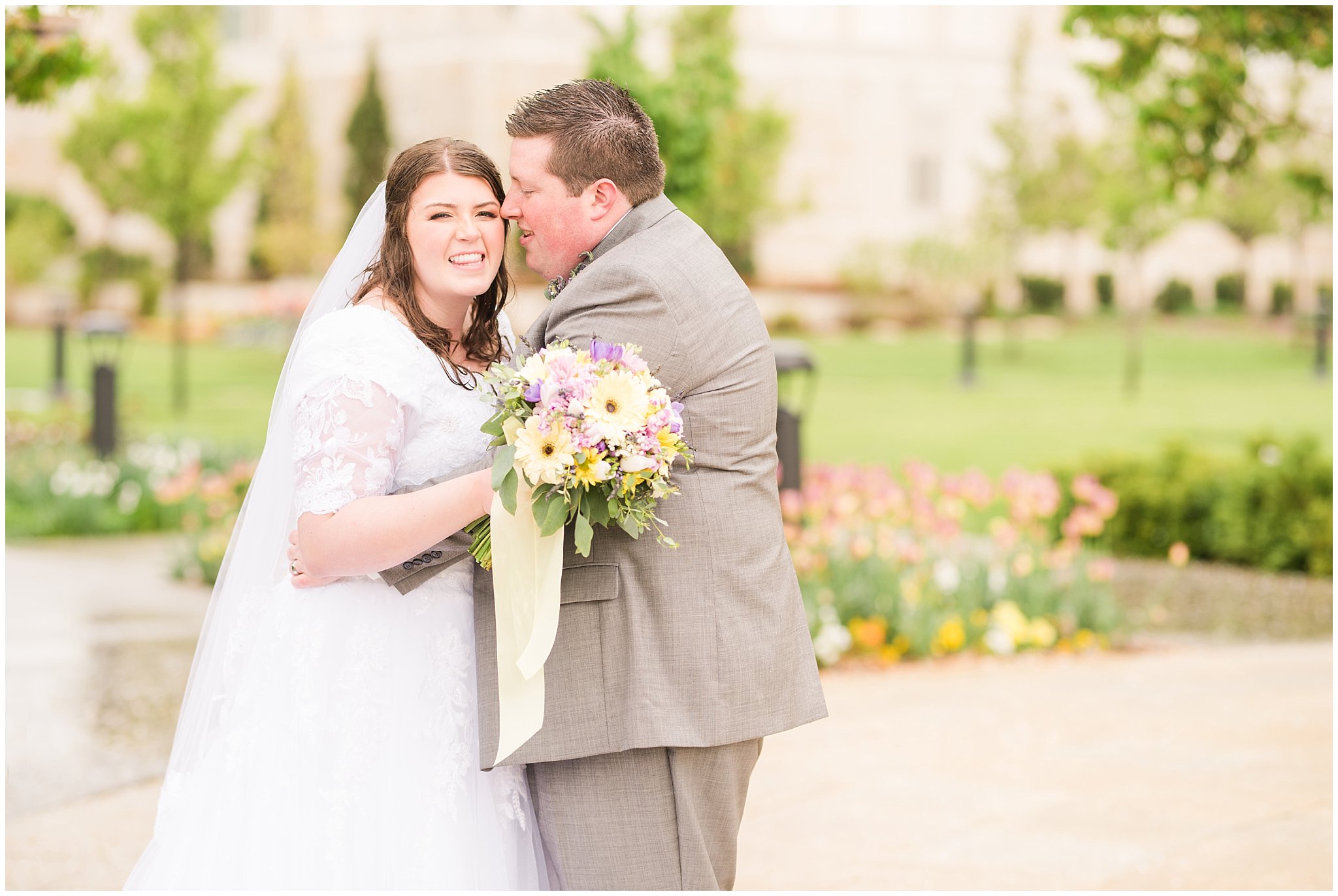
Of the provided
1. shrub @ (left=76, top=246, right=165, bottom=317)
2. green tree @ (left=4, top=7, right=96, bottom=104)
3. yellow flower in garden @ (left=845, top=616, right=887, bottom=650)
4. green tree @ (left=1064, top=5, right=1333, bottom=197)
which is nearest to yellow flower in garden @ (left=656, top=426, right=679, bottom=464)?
green tree @ (left=4, top=7, right=96, bottom=104)

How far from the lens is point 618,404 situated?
2381 millimetres

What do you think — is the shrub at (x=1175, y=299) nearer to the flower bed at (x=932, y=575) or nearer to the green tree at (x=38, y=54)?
the flower bed at (x=932, y=575)

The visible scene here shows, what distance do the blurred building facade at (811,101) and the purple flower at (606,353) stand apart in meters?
33.5

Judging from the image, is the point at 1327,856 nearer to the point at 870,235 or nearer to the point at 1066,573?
the point at 1066,573

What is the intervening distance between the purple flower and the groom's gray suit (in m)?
0.14

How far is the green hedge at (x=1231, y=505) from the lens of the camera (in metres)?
10.3

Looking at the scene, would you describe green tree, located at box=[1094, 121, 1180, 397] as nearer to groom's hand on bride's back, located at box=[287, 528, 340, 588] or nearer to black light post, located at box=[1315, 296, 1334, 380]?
black light post, located at box=[1315, 296, 1334, 380]

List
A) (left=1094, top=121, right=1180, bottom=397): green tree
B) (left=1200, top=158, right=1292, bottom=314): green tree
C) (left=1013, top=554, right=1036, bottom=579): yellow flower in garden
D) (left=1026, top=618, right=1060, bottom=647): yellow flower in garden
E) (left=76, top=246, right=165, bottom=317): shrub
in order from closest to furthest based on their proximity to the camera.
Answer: (left=1026, top=618, right=1060, bottom=647): yellow flower in garden < (left=1013, top=554, right=1036, bottom=579): yellow flower in garden < (left=1094, top=121, right=1180, bottom=397): green tree < (left=1200, top=158, right=1292, bottom=314): green tree < (left=76, top=246, right=165, bottom=317): shrub

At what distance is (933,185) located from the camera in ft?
133

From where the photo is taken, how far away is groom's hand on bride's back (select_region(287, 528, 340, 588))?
300 centimetres

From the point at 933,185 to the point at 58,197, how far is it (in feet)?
79.8

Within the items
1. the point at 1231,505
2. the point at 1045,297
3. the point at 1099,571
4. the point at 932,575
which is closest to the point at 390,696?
the point at 932,575

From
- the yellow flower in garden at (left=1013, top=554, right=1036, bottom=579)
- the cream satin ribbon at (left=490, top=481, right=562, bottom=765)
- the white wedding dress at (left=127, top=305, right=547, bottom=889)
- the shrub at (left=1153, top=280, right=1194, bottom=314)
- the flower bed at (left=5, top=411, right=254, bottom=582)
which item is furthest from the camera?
the shrub at (left=1153, top=280, right=1194, bottom=314)

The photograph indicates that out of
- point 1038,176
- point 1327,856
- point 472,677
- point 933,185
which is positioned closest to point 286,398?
point 472,677
